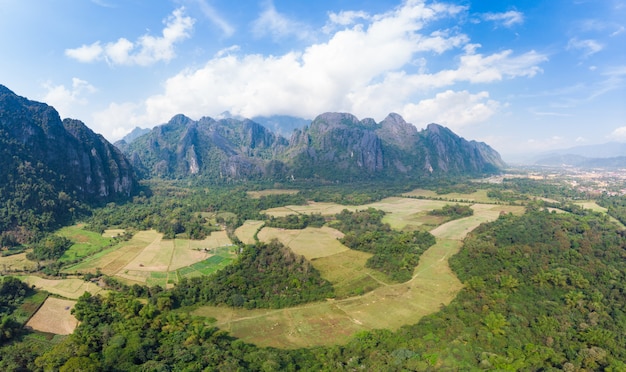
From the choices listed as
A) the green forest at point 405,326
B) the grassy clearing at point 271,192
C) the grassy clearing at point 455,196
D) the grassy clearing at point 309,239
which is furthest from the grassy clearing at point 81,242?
the grassy clearing at point 455,196

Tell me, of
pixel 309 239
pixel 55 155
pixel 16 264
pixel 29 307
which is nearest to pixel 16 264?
pixel 16 264

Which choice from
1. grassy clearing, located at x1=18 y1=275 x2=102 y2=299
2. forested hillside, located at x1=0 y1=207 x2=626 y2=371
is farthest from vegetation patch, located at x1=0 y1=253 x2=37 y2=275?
forested hillside, located at x1=0 y1=207 x2=626 y2=371

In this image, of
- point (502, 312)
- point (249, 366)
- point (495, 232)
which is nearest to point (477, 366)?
point (502, 312)

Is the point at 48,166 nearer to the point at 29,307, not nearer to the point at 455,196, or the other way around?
the point at 29,307

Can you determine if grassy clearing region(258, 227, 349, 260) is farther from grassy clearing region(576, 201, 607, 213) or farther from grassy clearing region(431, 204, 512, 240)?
grassy clearing region(576, 201, 607, 213)

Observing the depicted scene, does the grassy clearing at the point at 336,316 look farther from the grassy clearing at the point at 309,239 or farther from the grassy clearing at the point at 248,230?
the grassy clearing at the point at 248,230
